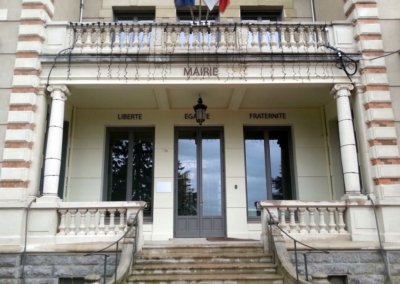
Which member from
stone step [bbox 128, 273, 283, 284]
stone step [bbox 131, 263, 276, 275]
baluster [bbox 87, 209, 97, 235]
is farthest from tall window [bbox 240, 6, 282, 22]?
stone step [bbox 128, 273, 283, 284]

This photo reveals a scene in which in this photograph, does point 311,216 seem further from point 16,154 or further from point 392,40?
point 16,154

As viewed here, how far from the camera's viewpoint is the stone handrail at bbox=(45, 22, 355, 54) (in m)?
9.83

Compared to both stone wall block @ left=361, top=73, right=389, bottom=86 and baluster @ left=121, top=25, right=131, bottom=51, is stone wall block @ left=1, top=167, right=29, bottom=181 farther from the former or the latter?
stone wall block @ left=361, top=73, right=389, bottom=86

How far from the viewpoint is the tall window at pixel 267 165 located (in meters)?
12.0

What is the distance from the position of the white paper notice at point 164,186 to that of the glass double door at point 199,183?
0.79ft

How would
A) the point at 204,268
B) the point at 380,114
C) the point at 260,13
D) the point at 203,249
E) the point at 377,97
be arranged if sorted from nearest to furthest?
the point at 204,268, the point at 203,249, the point at 380,114, the point at 377,97, the point at 260,13

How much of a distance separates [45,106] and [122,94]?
217 centimetres

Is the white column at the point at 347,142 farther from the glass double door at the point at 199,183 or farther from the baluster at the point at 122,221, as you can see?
the baluster at the point at 122,221

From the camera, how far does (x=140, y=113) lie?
39.9ft

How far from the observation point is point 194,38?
9914 millimetres

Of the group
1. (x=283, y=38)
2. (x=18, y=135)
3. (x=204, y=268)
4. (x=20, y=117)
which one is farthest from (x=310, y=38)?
(x=18, y=135)

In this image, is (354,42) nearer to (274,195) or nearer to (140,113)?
(274,195)

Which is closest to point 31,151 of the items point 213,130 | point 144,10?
point 213,130

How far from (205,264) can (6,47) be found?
7.14 m
